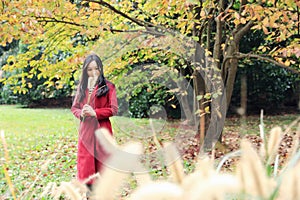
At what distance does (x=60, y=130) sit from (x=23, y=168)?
4668 mm

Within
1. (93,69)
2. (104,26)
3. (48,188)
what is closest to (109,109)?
(93,69)

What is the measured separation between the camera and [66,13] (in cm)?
470

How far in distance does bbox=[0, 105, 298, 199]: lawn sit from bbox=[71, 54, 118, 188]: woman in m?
0.24

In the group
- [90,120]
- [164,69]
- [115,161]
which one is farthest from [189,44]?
[115,161]

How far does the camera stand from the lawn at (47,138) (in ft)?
14.8

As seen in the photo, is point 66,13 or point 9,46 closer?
point 66,13

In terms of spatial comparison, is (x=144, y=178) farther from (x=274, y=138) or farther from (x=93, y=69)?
(x=93, y=69)

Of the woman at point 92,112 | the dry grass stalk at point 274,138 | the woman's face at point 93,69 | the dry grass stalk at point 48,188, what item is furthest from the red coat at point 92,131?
the dry grass stalk at point 274,138

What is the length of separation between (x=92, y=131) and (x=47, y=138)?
6.52 m

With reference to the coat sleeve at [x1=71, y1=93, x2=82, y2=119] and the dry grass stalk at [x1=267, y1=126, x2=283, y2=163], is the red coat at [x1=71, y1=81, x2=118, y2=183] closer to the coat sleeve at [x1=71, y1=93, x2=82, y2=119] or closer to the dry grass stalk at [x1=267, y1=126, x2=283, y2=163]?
the coat sleeve at [x1=71, y1=93, x2=82, y2=119]

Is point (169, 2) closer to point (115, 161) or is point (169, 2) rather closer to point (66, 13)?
point (66, 13)

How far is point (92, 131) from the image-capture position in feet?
10.9

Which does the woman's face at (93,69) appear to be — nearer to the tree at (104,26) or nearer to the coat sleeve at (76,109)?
the coat sleeve at (76,109)

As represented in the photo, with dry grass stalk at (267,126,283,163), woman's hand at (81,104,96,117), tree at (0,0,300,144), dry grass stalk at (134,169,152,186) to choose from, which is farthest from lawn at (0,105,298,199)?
dry grass stalk at (267,126,283,163)
